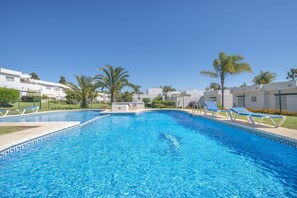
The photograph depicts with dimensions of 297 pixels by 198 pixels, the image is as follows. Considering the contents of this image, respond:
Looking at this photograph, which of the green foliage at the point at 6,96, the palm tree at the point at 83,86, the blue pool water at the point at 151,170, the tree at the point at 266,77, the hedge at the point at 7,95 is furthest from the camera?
the tree at the point at 266,77

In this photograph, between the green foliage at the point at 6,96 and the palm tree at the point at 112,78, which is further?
the palm tree at the point at 112,78

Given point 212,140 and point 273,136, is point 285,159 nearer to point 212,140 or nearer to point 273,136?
point 273,136

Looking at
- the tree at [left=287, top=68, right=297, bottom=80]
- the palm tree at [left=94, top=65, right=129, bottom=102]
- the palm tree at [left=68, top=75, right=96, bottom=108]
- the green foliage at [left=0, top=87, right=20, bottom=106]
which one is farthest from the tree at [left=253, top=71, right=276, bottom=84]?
the green foliage at [left=0, top=87, right=20, bottom=106]

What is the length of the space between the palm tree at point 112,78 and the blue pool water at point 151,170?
1831 cm

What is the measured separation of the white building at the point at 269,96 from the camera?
49.9 ft

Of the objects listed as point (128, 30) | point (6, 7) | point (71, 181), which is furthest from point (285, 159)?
point (6, 7)

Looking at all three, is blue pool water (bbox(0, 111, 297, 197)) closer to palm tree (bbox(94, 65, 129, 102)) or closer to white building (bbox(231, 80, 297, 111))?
white building (bbox(231, 80, 297, 111))

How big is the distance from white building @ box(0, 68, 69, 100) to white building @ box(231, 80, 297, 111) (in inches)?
1436

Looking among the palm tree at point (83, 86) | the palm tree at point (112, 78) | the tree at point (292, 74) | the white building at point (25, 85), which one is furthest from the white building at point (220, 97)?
the tree at point (292, 74)

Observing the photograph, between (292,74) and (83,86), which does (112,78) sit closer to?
(83,86)

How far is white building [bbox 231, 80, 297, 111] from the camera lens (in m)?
15.2

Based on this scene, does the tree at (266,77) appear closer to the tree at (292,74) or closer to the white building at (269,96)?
the white building at (269,96)

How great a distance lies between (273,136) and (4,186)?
9092 millimetres

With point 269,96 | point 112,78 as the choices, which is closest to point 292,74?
point 269,96
